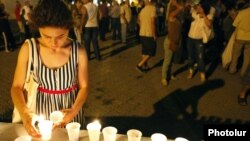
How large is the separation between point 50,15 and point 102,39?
39.8ft

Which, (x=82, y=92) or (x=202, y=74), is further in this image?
(x=202, y=74)

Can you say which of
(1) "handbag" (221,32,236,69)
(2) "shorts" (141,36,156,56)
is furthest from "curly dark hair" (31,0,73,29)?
(1) "handbag" (221,32,236,69)

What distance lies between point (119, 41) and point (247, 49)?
7.22m

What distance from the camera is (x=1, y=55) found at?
11.4 meters

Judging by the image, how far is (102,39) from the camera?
48.1 feet

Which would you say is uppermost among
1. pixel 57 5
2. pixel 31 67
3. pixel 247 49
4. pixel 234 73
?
pixel 57 5

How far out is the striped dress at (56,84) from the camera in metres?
2.87

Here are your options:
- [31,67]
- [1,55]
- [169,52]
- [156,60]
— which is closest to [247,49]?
[169,52]

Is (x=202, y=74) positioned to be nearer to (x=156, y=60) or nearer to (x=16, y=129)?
(x=156, y=60)

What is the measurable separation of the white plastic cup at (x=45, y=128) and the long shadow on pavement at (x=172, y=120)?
9.86ft

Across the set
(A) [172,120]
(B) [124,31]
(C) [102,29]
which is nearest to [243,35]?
(A) [172,120]

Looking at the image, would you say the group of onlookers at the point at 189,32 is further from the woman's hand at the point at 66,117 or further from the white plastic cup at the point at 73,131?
the white plastic cup at the point at 73,131

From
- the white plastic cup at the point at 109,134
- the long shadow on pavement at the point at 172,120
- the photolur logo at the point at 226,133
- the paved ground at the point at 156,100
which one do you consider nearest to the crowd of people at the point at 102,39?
the paved ground at the point at 156,100

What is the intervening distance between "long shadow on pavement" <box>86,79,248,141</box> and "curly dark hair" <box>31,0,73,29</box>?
10.2ft
